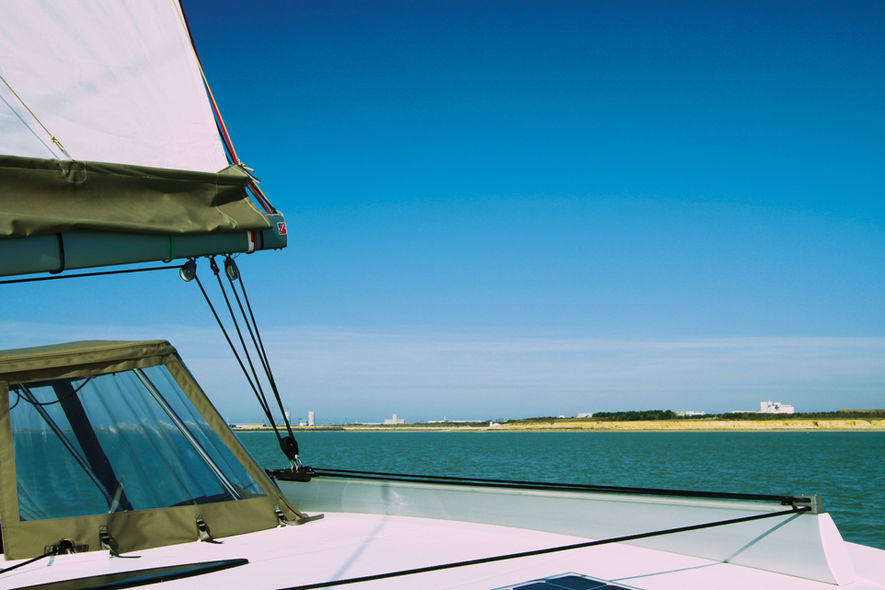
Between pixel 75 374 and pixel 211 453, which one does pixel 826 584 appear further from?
pixel 75 374

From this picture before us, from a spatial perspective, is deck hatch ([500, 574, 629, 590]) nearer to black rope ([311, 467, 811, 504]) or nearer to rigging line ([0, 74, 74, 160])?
black rope ([311, 467, 811, 504])

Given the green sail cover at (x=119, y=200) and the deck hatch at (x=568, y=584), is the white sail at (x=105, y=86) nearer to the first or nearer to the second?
the green sail cover at (x=119, y=200)

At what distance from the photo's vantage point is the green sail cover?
3463 millimetres

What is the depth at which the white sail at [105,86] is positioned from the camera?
3887 millimetres

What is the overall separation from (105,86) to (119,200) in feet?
2.85

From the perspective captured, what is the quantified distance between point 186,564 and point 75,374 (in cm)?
144

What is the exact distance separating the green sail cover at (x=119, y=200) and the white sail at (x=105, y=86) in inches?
11.8

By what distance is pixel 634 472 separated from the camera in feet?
106

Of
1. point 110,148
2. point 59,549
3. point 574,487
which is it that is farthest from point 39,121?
point 574,487

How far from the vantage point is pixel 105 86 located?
4203 millimetres

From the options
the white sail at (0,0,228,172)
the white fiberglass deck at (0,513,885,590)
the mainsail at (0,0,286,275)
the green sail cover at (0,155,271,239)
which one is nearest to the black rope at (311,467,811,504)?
the white fiberglass deck at (0,513,885,590)

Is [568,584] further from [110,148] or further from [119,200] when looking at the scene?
[110,148]

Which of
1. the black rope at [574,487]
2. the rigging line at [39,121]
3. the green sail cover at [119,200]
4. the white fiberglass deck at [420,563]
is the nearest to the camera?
the white fiberglass deck at [420,563]

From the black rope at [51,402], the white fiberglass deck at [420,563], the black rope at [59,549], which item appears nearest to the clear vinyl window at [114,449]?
the black rope at [51,402]
